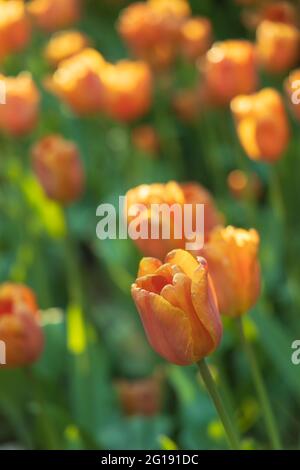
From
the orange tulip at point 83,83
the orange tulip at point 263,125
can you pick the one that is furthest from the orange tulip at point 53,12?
the orange tulip at point 263,125

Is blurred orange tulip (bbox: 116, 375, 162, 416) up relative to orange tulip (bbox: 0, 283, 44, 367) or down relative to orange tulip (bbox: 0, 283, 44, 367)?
down

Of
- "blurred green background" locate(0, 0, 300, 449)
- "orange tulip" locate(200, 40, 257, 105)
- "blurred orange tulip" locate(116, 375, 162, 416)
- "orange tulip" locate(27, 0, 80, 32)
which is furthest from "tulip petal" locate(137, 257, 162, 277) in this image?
"orange tulip" locate(27, 0, 80, 32)

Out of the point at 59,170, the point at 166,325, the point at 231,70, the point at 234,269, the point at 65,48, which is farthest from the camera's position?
the point at 65,48

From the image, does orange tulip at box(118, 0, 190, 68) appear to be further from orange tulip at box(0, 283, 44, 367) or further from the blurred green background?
orange tulip at box(0, 283, 44, 367)

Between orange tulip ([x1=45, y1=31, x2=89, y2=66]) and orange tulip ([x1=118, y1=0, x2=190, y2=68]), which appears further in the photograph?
orange tulip ([x1=45, y1=31, x2=89, y2=66])

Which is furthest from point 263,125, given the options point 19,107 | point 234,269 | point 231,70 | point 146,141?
point 146,141

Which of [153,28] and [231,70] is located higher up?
[153,28]

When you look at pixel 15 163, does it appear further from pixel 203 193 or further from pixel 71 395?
pixel 203 193

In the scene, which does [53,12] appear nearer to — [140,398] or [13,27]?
[13,27]
